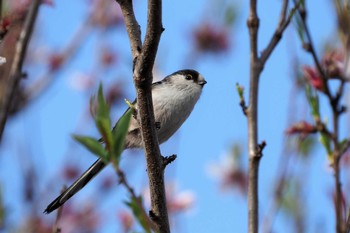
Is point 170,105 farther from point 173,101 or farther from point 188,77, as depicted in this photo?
point 188,77

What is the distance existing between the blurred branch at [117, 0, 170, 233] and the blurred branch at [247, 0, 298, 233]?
1.22 feet

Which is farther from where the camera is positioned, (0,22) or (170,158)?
(0,22)

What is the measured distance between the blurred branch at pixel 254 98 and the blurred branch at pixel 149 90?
373 mm

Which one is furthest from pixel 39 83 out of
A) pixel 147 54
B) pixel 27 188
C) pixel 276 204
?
pixel 147 54

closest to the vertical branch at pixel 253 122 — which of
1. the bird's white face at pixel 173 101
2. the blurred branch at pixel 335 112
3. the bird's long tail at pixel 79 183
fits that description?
the blurred branch at pixel 335 112

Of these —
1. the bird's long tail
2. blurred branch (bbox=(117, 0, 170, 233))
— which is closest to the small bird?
the bird's long tail

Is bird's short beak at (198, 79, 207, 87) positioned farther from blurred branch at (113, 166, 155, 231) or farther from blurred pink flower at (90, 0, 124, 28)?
blurred branch at (113, 166, 155, 231)

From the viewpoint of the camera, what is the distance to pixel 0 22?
8.76ft

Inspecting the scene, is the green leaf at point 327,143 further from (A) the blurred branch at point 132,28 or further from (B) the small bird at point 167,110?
(B) the small bird at point 167,110

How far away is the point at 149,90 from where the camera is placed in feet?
6.41

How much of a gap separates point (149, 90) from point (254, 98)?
650mm

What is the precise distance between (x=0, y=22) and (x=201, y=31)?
12.4 ft

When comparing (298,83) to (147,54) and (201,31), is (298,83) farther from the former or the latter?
(201,31)

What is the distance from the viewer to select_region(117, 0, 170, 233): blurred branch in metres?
1.86
